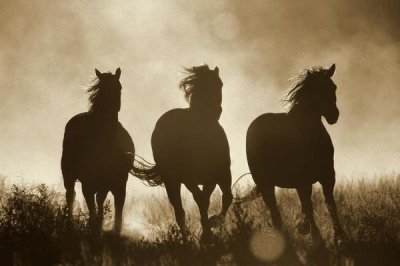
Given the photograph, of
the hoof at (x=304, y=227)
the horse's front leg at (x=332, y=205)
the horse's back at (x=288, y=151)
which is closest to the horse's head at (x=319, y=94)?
the horse's back at (x=288, y=151)

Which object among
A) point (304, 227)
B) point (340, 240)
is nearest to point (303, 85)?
point (304, 227)

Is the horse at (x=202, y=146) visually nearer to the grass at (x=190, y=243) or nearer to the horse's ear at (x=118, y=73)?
the grass at (x=190, y=243)

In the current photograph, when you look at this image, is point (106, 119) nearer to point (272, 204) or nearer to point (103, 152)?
point (103, 152)

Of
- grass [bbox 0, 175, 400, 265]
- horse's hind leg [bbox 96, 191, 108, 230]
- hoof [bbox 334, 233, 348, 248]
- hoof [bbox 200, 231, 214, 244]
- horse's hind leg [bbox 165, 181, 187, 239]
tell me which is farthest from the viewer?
horse's hind leg [bbox 96, 191, 108, 230]

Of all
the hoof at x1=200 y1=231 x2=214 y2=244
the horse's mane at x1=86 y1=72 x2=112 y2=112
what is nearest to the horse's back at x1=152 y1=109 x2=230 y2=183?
the hoof at x1=200 y1=231 x2=214 y2=244

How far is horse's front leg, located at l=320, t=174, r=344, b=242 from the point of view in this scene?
7497 millimetres

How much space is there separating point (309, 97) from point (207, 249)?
325 cm

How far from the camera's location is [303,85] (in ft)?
27.2

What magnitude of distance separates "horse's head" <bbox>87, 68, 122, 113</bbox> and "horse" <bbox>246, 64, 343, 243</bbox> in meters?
2.75

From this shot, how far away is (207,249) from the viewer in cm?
644

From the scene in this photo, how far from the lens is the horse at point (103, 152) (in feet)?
29.0

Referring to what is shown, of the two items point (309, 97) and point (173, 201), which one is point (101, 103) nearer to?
point (173, 201)

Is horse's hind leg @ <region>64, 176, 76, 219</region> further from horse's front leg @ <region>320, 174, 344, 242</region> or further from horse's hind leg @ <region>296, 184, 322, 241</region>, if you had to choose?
horse's front leg @ <region>320, 174, 344, 242</region>

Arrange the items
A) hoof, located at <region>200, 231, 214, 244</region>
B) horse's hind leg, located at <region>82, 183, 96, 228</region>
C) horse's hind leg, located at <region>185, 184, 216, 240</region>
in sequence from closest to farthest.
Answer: hoof, located at <region>200, 231, 214, 244</region> → horse's hind leg, located at <region>185, 184, 216, 240</region> → horse's hind leg, located at <region>82, 183, 96, 228</region>
